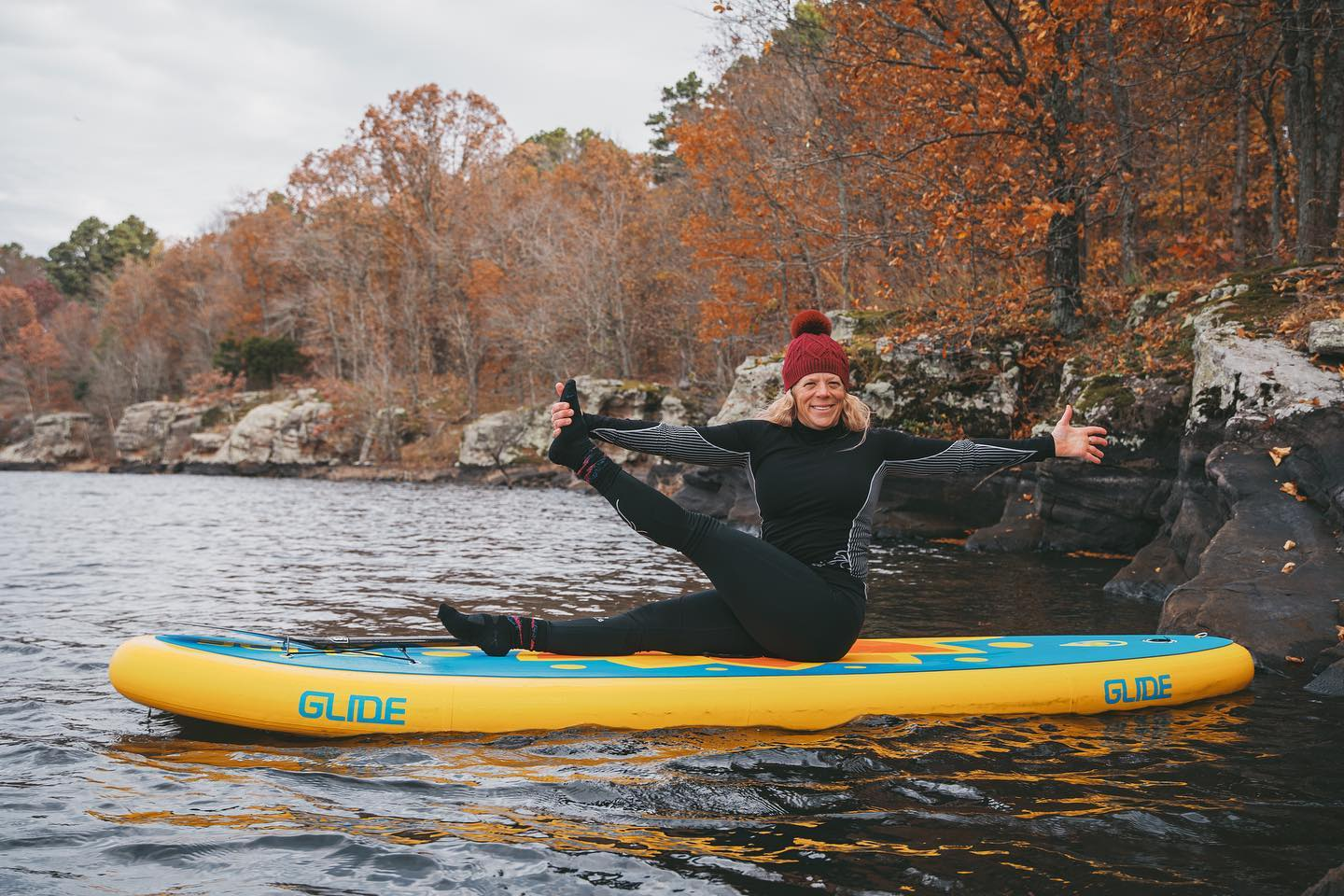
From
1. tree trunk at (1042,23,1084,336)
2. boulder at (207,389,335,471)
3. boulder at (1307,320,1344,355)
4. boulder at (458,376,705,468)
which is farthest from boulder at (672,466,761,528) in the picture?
boulder at (207,389,335,471)

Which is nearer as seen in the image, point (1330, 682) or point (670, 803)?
point (670, 803)

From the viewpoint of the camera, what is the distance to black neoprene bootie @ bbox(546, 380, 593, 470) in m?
4.54

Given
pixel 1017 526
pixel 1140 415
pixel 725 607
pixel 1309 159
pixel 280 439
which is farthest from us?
pixel 280 439

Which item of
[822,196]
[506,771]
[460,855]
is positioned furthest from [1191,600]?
[822,196]

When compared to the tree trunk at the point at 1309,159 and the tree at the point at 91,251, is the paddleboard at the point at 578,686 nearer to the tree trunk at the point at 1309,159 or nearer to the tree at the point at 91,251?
the tree trunk at the point at 1309,159

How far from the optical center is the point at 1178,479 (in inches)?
363

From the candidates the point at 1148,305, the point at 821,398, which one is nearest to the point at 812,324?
the point at 821,398

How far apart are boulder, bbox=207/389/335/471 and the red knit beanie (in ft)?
124

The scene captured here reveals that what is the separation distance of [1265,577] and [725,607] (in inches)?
165

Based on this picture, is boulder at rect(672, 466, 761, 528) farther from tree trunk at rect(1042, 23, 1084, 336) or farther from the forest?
tree trunk at rect(1042, 23, 1084, 336)

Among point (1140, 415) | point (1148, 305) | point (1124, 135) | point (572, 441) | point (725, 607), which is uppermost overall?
point (1124, 135)

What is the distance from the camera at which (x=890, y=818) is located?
3594 mm

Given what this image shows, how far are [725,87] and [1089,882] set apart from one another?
25.3 meters

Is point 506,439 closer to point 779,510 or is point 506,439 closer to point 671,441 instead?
point 671,441
